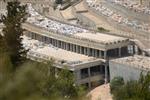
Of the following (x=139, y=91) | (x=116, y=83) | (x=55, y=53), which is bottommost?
(x=116, y=83)

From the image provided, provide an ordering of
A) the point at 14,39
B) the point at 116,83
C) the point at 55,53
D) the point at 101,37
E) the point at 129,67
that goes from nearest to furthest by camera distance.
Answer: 1. the point at 14,39
2. the point at 116,83
3. the point at 129,67
4. the point at 55,53
5. the point at 101,37

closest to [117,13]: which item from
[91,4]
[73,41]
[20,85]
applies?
[91,4]

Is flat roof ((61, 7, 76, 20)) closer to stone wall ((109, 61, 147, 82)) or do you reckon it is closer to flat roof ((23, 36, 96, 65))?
flat roof ((23, 36, 96, 65))

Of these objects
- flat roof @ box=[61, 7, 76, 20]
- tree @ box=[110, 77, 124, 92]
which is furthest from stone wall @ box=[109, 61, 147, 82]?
flat roof @ box=[61, 7, 76, 20]

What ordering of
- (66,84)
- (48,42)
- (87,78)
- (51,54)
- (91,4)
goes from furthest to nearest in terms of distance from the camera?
(91,4)
(48,42)
(51,54)
(87,78)
(66,84)

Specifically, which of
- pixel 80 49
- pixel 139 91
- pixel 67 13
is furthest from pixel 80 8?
pixel 139 91

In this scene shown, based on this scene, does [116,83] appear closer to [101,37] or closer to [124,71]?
[124,71]

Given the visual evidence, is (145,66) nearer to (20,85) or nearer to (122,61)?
(122,61)
